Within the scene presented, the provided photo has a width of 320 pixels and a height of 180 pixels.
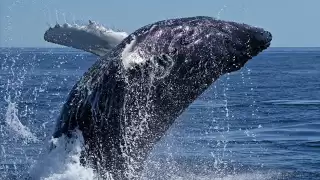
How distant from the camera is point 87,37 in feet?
29.6

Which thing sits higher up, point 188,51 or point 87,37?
point 87,37

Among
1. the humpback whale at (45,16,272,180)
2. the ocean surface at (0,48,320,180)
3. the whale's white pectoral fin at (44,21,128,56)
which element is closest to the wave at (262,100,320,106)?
the ocean surface at (0,48,320,180)

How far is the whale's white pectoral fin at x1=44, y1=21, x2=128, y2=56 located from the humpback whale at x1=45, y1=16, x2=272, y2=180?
114 cm

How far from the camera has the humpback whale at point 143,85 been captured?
738 cm

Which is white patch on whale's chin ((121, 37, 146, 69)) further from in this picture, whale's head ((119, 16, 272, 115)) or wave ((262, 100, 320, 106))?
wave ((262, 100, 320, 106))

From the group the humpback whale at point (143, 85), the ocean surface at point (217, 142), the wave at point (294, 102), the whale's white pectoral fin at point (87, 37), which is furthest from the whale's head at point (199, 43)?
the wave at point (294, 102)

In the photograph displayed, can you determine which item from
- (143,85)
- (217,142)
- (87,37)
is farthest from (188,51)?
(217,142)

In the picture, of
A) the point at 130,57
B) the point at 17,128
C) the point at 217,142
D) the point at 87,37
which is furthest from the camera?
the point at 17,128

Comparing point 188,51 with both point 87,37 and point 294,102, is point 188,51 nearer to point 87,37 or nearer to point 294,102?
point 87,37

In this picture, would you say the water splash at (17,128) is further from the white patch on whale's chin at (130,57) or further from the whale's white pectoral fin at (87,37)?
the white patch on whale's chin at (130,57)

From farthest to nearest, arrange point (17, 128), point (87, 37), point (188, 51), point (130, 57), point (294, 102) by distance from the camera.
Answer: point (294, 102)
point (17, 128)
point (87, 37)
point (188, 51)
point (130, 57)

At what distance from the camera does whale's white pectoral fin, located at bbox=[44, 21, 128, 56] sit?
8812mm

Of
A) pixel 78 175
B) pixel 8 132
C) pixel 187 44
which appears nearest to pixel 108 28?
pixel 187 44

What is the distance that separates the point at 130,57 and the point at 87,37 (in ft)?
5.89
